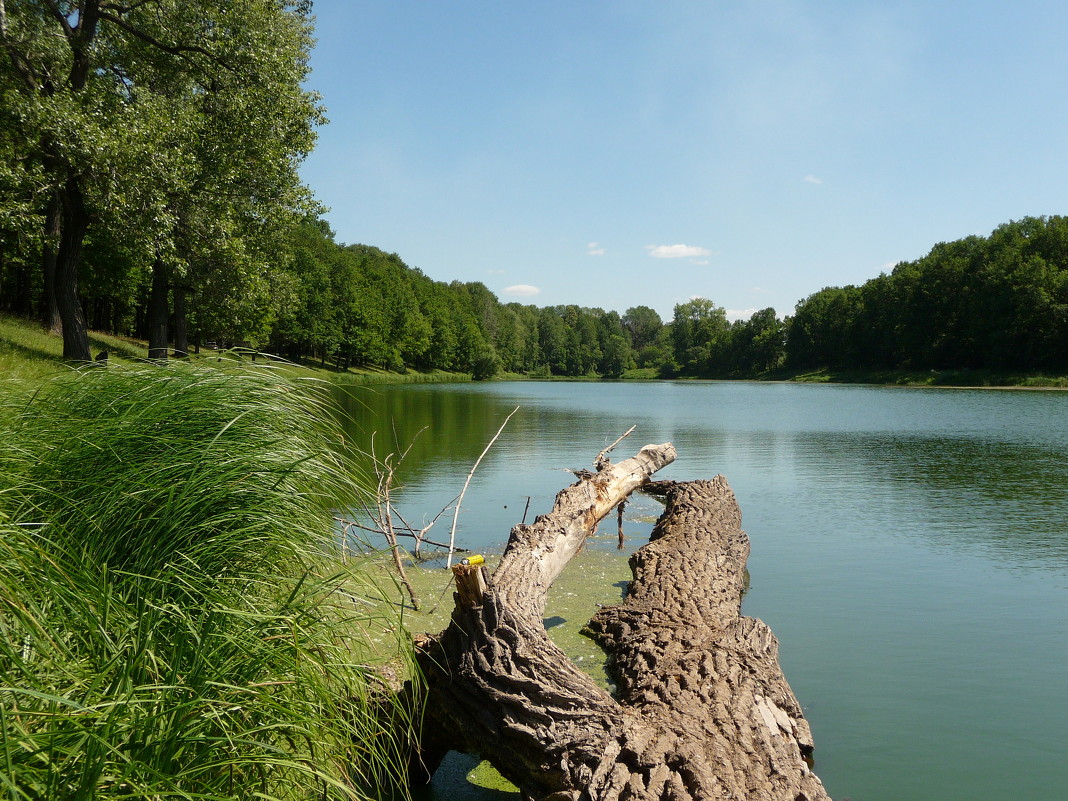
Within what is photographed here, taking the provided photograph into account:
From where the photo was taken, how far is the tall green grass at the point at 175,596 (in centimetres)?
200

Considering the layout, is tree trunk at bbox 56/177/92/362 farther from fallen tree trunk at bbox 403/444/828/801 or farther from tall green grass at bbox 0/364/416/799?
fallen tree trunk at bbox 403/444/828/801

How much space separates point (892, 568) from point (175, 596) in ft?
27.6

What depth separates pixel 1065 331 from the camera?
6438cm

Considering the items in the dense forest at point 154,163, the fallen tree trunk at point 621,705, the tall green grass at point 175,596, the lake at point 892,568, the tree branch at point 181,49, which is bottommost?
the lake at point 892,568

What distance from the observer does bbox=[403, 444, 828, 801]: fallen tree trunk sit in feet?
11.5

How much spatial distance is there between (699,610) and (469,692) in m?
2.49

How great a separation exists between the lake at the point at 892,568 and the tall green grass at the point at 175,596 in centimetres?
75

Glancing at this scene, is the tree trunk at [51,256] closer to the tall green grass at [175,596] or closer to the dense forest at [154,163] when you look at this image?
the dense forest at [154,163]

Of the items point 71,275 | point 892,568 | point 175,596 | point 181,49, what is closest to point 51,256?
point 71,275

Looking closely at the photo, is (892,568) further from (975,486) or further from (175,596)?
(175,596)

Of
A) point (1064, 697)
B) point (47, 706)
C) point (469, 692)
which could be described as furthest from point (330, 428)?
point (1064, 697)

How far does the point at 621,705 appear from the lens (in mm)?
4410

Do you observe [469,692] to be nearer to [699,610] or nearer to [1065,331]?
[699,610]

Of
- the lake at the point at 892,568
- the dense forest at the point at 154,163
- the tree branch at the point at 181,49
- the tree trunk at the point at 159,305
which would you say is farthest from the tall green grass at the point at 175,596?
the tree trunk at the point at 159,305
